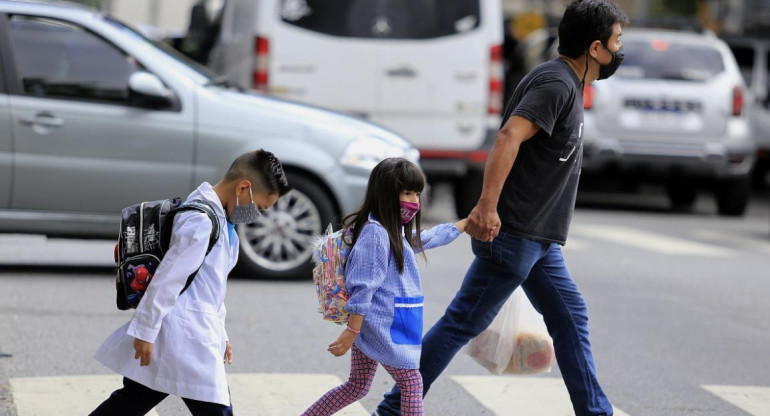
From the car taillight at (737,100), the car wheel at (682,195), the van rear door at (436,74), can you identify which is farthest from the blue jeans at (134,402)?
the car wheel at (682,195)

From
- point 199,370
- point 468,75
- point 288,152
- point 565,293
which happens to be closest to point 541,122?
point 565,293

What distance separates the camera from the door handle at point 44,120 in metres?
9.04

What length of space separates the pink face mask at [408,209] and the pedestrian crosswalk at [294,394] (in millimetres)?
1349

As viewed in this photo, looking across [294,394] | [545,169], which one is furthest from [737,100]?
[545,169]

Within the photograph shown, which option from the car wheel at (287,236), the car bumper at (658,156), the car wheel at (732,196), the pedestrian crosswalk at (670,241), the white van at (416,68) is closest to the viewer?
the car wheel at (287,236)

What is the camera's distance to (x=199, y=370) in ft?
14.0

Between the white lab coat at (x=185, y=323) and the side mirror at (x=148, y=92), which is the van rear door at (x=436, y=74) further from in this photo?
the white lab coat at (x=185, y=323)

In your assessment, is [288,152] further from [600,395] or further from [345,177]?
[600,395]

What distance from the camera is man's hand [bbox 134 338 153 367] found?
4.20 metres

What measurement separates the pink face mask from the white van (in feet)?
29.4

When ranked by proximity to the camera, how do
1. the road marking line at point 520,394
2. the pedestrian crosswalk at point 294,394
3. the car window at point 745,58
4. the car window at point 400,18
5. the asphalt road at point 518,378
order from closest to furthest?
the pedestrian crosswalk at point 294,394
the road marking line at point 520,394
the asphalt road at point 518,378
the car window at point 400,18
the car window at point 745,58

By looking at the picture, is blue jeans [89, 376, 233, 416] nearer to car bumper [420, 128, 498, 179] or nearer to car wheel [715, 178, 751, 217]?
car bumper [420, 128, 498, 179]

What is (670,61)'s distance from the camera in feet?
53.1

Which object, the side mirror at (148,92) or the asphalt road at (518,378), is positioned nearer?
the asphalt road at (518,378)
